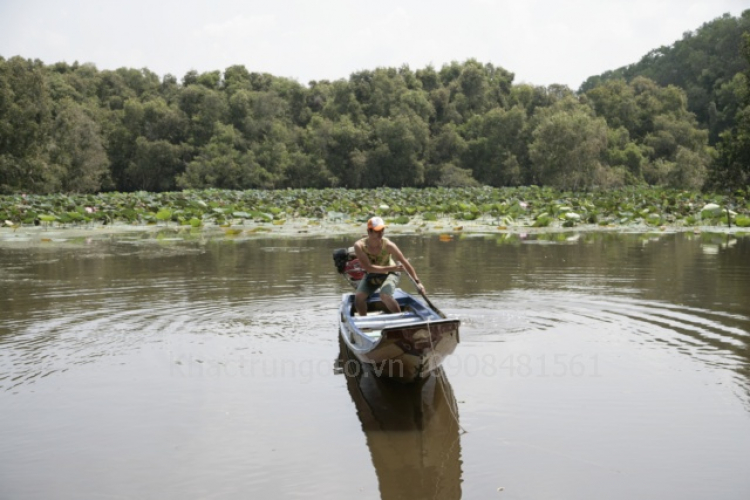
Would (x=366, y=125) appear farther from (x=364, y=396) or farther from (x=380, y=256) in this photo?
(x=364, y=396)

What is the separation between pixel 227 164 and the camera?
53.3 meters

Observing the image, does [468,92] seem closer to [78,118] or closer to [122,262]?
[78,118]

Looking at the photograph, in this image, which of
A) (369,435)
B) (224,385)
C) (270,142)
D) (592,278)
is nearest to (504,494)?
(369,435)

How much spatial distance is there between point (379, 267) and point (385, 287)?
220 mm

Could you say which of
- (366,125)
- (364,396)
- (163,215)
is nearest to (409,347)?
(364,396)

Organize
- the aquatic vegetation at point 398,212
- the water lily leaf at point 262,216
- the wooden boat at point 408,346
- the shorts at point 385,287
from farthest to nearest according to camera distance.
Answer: the water lily leaf at point 262,216 < the aquatic vegetation at point 398,212 < the shorts at point 385,287 < the wooden boat at point 408,346

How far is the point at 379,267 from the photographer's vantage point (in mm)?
6781

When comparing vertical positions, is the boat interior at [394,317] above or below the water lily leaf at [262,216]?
below

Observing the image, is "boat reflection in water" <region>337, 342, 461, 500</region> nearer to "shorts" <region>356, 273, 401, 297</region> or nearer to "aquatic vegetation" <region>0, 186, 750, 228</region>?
"shorts" <region>356, 273, 401, 297</region>

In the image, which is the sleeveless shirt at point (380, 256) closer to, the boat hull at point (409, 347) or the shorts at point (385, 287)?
the shorts at point (385, 287)

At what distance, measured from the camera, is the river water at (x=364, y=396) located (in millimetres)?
4191

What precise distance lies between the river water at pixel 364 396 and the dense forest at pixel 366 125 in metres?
36.7

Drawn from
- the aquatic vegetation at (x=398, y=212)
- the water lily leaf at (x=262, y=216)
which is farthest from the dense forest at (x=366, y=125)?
the water lily leaf at (x=262, y=216)

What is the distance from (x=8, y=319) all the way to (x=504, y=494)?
6.47 metres
